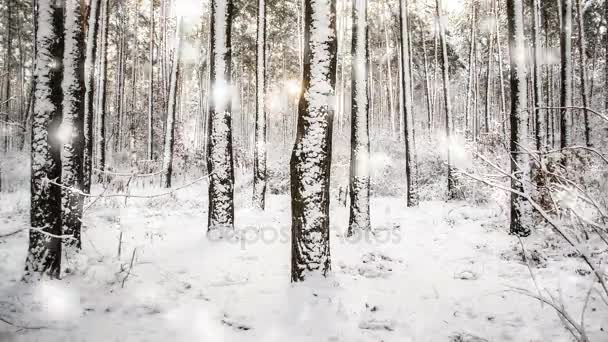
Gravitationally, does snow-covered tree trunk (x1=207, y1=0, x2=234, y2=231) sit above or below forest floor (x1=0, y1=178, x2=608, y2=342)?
above

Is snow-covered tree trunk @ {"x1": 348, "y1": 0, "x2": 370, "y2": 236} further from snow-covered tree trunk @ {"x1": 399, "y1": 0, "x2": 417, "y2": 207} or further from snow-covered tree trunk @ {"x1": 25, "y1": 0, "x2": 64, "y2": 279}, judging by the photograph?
snow-covered tree trunk @ {"x1": 25, "y1": 0, "x2": 64, "y2": 279}

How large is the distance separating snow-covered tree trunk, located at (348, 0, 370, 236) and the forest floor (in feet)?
1.77

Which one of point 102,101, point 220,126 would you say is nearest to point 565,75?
point 220,126

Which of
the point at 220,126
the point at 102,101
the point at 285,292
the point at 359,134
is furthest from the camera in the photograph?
the point at 102,101

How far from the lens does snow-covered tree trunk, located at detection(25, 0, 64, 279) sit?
4426mm

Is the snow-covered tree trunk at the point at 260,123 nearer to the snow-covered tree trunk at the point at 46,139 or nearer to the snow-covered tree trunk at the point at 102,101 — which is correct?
the snow-covered tree trunk at the point at 102,101

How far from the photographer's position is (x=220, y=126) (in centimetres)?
723

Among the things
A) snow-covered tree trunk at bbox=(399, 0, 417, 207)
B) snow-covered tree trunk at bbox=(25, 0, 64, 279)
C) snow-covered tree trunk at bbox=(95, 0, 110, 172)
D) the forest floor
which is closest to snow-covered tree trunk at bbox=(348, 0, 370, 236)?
the forest floor

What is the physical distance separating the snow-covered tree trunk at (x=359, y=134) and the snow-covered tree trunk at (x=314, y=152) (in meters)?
2.97

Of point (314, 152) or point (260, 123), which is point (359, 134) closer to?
point (314, 152)

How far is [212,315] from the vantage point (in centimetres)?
388

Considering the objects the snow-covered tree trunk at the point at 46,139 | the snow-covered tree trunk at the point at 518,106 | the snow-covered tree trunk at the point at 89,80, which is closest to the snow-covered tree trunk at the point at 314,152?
the snow-covered tree trunk at the point at 46,139

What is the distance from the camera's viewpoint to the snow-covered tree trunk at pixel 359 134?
752cm

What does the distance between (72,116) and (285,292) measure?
426cm
